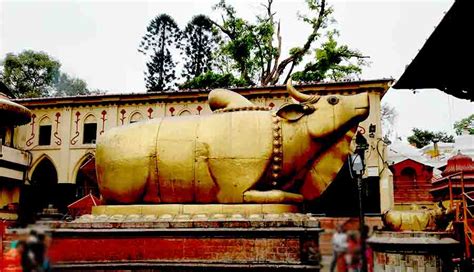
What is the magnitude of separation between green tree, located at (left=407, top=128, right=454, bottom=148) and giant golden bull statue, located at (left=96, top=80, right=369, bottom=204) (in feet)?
156

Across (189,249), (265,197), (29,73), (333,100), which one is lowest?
(189,249)

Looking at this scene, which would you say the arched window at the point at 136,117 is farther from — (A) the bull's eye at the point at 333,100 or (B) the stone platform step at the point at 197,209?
(A) the bull's eye at the point at 333,100

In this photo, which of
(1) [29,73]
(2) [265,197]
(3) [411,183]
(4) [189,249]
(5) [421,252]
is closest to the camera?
(4) [189,249]

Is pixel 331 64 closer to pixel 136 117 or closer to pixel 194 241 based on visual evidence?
pixel 136 117

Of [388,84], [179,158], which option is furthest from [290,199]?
[388,84]

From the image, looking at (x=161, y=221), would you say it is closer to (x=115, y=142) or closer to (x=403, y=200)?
(x=115, y=142)

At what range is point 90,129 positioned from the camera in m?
21.9

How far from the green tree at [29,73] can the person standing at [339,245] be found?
3521 centimetres

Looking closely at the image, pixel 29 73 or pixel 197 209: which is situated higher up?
pixel 29 73

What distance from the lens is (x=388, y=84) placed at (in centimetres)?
1942

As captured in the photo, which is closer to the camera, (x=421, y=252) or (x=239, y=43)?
(x=421, y=252)

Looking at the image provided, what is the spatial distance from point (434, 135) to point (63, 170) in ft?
142

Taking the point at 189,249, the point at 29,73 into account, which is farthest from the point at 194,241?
the point at 29,73

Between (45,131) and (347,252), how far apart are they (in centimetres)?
2308
